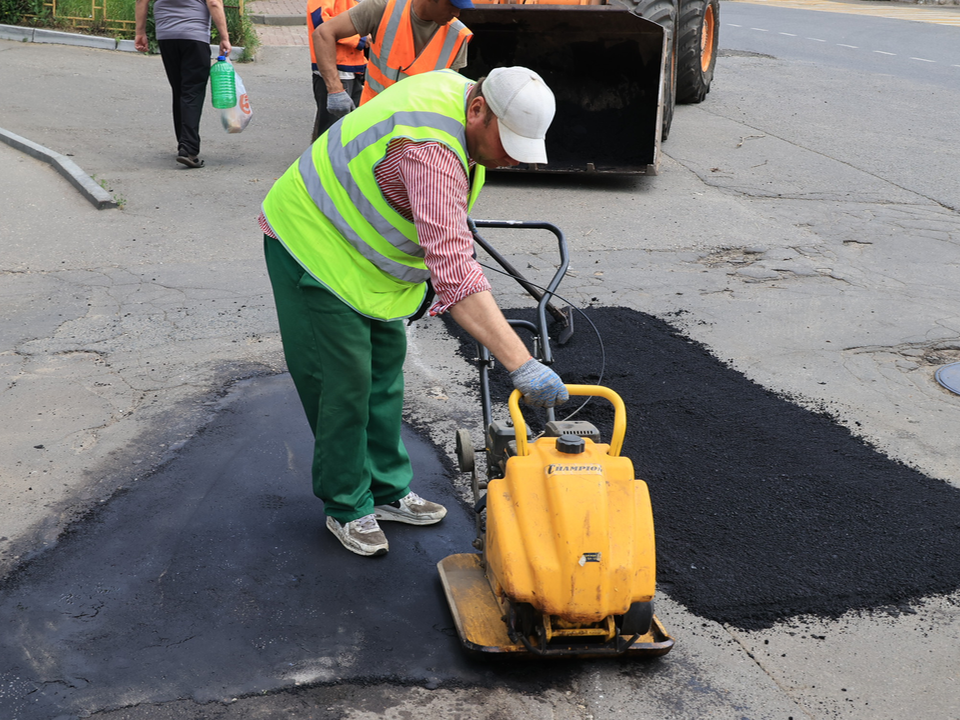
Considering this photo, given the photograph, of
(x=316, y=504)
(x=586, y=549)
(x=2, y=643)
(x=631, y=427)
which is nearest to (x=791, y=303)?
(x=631, y=427)

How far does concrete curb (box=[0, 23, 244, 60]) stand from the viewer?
41.4ft

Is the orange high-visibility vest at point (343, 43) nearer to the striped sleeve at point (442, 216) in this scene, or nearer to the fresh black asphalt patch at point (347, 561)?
the fresh black asphalt patch at point (347, 561)

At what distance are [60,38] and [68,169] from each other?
21.1 ft

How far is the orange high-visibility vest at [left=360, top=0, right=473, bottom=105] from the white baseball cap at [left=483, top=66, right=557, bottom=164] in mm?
2612

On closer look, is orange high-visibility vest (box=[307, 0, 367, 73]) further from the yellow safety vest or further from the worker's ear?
the worker's ear

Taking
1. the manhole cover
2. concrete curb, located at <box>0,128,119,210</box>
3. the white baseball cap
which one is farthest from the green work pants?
concrete curb, located at <box>0,128,119,210</box>

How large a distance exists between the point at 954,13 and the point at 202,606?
1002 inches

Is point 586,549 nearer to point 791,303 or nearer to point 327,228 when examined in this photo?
point 327,228

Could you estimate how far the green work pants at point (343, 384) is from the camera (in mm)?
2928

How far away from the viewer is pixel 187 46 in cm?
751

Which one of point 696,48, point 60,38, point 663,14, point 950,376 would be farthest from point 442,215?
point 60,38

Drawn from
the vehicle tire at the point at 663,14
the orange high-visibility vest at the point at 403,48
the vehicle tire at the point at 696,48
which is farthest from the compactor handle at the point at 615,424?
the vehicle tire at the point at 696,48

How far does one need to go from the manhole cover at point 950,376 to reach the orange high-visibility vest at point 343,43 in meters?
4.33

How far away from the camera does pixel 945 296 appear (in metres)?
5.89
